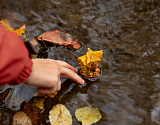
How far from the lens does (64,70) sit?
175 centimetres

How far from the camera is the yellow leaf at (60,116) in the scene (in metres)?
1.66

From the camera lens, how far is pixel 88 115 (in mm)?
1735

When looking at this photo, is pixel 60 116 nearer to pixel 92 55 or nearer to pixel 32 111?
pixel 32 111

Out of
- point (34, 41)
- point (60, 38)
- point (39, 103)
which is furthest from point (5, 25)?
point (39, 103)

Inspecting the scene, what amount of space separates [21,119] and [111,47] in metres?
2.03

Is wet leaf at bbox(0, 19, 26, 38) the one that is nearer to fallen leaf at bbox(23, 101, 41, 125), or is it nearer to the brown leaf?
the brown leaf

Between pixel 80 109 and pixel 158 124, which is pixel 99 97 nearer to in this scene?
pixel 80 109

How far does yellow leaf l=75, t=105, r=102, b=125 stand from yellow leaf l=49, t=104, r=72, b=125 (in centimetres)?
12

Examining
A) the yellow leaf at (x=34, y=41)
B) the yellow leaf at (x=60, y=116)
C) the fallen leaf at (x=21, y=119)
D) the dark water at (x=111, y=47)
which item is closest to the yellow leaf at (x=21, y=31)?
the dark water at (x=111, y=47)

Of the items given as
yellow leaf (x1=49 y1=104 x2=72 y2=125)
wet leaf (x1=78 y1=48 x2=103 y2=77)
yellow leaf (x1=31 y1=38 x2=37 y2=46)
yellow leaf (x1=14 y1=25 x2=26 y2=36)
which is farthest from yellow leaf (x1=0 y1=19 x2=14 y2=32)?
yellow leaf (x1=49 y1=104 x2=72 y2=125)

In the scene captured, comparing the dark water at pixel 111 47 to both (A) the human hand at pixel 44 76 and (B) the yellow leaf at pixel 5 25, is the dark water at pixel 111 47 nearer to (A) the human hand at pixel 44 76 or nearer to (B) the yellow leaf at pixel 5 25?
(B) the yellow leaf at pixel 5 25

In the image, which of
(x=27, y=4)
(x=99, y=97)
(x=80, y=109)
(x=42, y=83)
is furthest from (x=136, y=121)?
(x=27, y=4)

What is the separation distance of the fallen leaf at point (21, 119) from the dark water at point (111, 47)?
8cm

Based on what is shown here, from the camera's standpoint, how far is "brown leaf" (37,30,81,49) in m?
2.61
